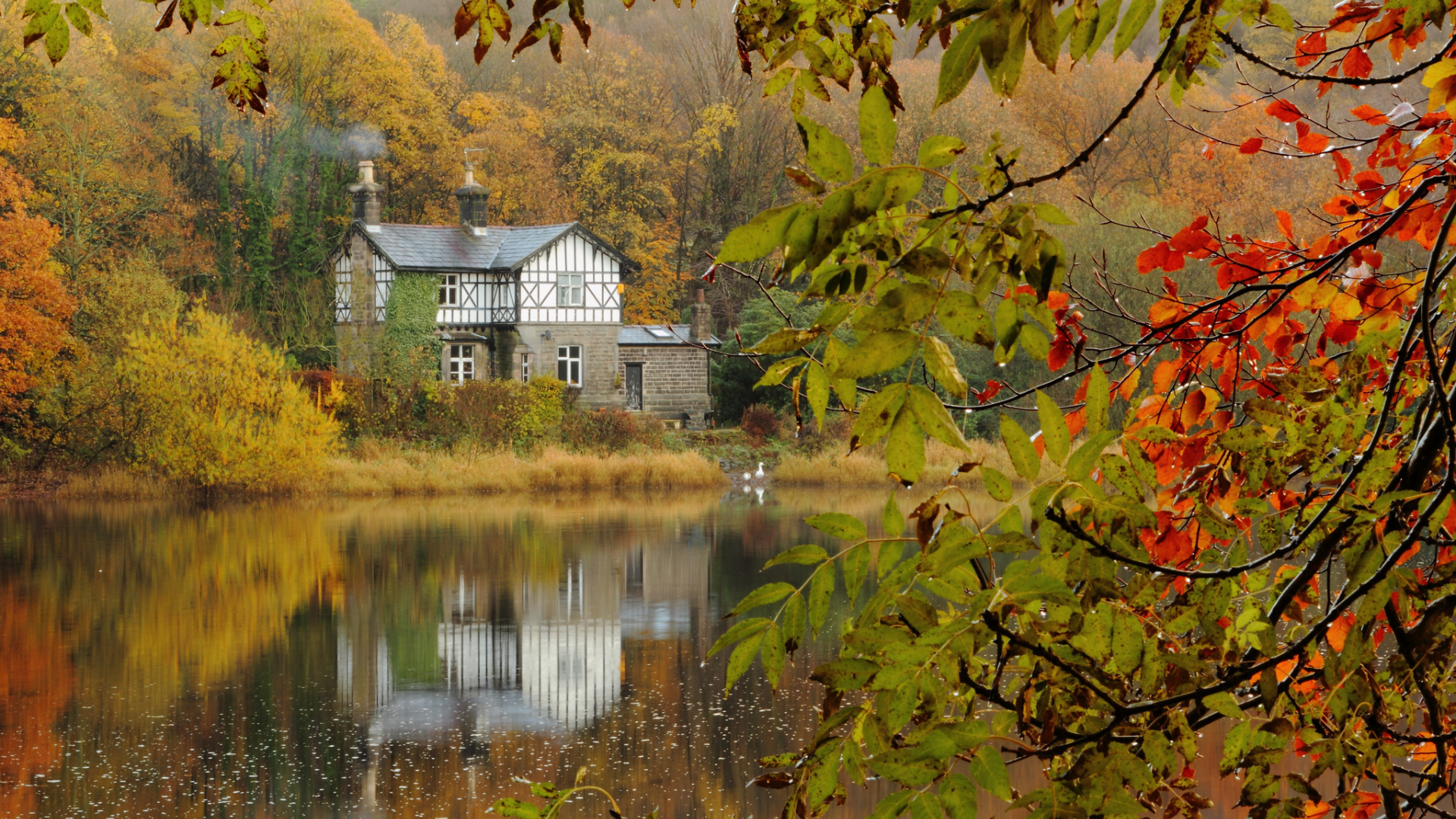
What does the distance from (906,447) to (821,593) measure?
12.5 inches

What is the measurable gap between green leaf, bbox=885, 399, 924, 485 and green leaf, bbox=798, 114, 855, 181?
0.62 feet

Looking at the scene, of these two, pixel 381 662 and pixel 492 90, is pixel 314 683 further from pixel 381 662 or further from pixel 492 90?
pixel 492 90

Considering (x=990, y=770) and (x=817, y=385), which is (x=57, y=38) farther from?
(x=990, y=770)

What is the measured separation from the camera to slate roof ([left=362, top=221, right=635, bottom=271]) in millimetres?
31844

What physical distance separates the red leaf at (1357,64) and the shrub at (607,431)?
25.4 metres

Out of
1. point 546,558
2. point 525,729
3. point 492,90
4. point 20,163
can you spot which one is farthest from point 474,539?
point 492,90

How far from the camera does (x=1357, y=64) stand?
2494 mm

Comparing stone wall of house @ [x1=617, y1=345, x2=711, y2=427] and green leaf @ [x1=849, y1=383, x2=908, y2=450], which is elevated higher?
stone wall of house @ [x1=617, y1=345, x2=711, y2=427]

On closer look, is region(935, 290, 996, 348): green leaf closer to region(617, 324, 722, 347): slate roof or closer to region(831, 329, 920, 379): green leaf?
region(831, 329, 920, 379): green leaf

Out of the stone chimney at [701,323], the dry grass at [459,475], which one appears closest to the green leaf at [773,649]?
the dry grass at [459,475]

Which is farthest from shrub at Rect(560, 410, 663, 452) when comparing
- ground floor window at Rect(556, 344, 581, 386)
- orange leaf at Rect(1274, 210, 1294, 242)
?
orange leaf at Rect(1274, 210, 1294, 242)

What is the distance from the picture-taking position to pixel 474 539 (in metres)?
19.3

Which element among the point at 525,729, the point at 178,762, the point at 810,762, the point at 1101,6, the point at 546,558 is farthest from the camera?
the point at 546,558

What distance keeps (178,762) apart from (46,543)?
10.6 m
